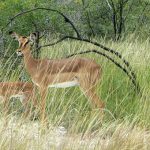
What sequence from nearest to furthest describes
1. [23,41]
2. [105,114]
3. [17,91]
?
1. [105,114]
2. [17,91]
3. [23,41]

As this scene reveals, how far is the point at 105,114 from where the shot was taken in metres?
6.49

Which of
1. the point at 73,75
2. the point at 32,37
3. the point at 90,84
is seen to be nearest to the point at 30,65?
the point at 32,37

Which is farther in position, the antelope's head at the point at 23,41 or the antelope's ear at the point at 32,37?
the antelope's head at the point at 23,41

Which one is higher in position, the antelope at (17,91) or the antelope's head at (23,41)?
the antelope's head at (23,41)

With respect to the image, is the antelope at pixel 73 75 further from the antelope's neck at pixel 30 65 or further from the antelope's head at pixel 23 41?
the antelope's neck at pixel 30 65

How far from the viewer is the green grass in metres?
4.80

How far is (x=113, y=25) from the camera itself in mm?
15781

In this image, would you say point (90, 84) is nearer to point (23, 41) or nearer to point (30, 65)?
point (30, 65)

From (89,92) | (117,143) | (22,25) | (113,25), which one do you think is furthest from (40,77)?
(113,25)

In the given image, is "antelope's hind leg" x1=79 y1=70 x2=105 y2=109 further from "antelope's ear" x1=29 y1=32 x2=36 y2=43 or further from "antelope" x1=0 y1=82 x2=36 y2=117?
"antelope's ear" x1=29 y1=32 x2=36 y2=43

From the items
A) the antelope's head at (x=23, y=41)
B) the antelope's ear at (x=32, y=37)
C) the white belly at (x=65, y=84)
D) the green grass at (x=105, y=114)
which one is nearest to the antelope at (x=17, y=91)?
the green grass at (x=105, y=114)

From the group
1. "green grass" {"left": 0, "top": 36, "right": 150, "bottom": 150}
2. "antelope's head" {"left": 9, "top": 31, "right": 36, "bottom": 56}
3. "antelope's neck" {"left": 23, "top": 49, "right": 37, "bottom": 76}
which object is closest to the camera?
"green grass" {"left": 0, "top": 36, "right": 150, "bottom": 150}

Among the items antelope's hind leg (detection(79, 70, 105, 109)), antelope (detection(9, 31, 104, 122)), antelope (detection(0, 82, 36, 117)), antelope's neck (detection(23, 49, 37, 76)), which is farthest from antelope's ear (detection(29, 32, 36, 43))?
antelope's hind leg (detection(79, 70, 105, 109))

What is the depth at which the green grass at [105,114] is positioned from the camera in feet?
15.8
